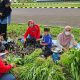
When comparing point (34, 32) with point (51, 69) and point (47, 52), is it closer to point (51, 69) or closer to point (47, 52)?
point (47, 52)

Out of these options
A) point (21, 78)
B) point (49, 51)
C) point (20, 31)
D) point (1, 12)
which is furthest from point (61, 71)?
point (20, 31)

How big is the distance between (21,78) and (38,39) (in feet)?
12.5

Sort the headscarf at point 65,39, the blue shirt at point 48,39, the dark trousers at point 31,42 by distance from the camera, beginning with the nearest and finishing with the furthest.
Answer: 1. the headscarf at point 65,39
2. the blue shirt at point 48,39
3. the dark trousers at point 31,42

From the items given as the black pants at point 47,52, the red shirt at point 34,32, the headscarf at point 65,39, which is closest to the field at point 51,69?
the black pants at point 47,52

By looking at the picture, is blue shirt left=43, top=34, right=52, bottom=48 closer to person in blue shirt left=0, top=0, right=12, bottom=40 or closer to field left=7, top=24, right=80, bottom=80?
person in blue shirt left=0, top=0, right=12, bottom=40

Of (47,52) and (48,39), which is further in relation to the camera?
(48,39)

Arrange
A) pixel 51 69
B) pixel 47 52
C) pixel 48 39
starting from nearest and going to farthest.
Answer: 1. pixel 51 69
2. pixel 47 52
3. pixel 48 39

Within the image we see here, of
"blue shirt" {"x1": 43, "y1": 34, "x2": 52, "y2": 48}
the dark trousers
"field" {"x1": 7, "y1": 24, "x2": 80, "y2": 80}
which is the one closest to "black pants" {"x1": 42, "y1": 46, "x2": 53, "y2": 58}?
"blue shirt" {"x1": 43, "y1": 34, "x2": 52, "y2": 48}

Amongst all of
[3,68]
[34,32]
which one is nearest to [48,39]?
[34,32]

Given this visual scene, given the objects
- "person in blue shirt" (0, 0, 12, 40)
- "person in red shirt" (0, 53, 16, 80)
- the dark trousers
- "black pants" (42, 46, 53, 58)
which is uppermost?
"person in blue shirt" (0, 0, 12, 40)

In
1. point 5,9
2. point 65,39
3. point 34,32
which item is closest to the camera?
point 65,39

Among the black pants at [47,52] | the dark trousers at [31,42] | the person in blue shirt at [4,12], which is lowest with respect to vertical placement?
the dark trousers at [31,42]

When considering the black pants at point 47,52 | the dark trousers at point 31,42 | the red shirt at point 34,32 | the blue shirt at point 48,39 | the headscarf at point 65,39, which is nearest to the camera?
the black pants at point 47,52

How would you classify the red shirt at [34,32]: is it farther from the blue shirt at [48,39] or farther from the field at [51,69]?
the field at [51,69]
